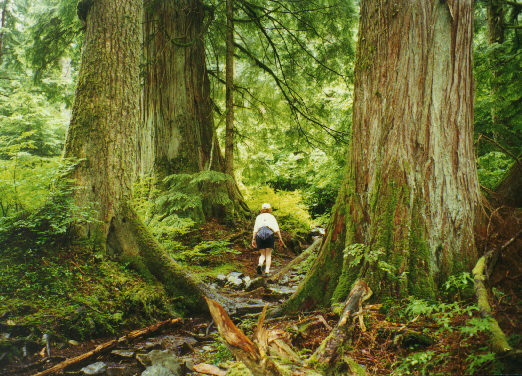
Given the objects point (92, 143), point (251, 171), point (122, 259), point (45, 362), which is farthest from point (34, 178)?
point (251, 171)

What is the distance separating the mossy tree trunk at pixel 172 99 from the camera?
7.42m

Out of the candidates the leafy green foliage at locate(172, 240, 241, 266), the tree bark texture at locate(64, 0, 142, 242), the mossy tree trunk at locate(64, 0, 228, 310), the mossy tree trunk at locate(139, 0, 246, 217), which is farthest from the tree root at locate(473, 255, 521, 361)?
the mossy tree trunk at locate(139, 0, 246, 217)

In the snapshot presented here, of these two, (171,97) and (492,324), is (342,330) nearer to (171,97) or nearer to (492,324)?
(492,324)

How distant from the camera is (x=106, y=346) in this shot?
8.66ft

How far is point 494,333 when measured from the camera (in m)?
1.48

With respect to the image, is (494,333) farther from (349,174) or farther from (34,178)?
(34,178)

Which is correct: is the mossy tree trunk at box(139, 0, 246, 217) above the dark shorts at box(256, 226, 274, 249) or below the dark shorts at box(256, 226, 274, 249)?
above

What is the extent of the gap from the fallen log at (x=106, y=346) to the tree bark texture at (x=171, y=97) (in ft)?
14.9

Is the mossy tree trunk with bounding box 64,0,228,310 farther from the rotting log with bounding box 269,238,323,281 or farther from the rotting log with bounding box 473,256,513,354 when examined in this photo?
the rotting log with bounding box 473,256,513,354

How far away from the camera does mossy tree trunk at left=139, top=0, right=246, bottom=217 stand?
7422mm

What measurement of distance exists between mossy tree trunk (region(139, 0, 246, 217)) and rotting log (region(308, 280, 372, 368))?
5491 millimetres

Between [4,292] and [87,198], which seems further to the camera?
[87,198]

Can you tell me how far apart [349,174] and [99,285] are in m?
2.78

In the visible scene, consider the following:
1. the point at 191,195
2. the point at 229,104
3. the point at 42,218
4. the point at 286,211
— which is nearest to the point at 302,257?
the point at 191,195
